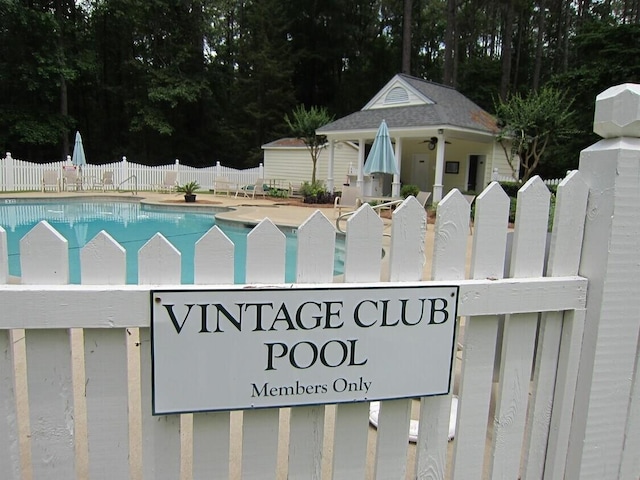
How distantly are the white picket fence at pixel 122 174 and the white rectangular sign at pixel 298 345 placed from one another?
59.6 feet

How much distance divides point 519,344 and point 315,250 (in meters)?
0.76

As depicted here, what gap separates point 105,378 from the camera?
1.19 metres

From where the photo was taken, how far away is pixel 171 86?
26.0 m

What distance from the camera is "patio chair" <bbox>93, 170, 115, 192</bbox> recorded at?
710 inches

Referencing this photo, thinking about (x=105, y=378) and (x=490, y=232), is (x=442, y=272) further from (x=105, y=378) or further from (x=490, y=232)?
(x=105, y=378)

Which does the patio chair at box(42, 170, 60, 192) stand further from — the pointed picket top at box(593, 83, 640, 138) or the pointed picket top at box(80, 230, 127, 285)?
the pointed picket top at box(593, 83, 640, 138)

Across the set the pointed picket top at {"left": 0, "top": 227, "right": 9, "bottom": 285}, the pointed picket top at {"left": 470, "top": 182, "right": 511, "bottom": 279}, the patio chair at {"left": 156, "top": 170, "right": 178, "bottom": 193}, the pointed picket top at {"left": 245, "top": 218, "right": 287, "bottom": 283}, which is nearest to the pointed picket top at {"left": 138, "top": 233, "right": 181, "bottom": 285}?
the pointed picket top at {"left": 245, "top": 218, "right": 287, "bottom": 283}

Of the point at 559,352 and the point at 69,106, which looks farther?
the point at 69,106

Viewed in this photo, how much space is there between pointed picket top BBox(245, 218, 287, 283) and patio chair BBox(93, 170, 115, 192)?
19.0m

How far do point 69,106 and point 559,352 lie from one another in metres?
33.5

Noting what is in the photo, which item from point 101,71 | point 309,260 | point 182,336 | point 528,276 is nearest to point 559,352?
point 528,276

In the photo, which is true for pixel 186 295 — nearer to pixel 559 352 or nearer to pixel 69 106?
pixel 559 352

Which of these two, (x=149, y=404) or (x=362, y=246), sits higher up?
(x=362, y=246)

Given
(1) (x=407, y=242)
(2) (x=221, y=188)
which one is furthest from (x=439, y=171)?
(1) (x=407, y=242)
